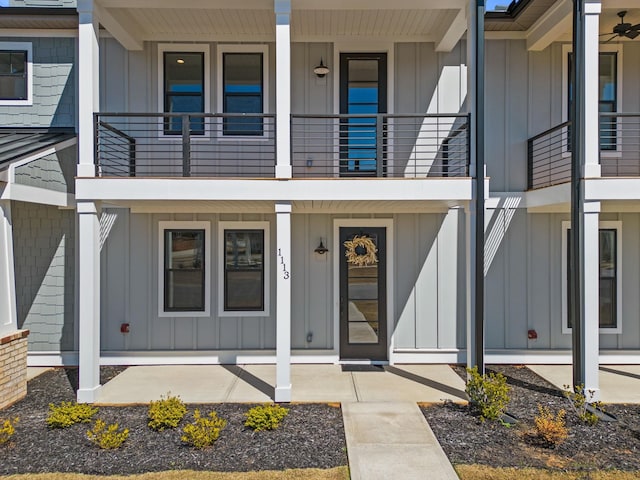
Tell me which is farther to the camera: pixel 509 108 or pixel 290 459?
pixel 509 108

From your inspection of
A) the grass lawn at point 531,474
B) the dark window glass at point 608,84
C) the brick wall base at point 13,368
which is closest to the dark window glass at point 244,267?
the brick wall base at point 13,368

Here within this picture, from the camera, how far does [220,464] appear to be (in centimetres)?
478

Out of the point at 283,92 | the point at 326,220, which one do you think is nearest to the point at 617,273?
the point at 326,220

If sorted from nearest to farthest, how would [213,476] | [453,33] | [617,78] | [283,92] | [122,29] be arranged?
[213,476] < [283,92] < [122,29] < [453,33] < [617,78]

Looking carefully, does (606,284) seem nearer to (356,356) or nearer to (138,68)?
(356,356)

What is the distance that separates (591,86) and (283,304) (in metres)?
5.52

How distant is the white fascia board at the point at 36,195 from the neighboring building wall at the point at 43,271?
568mm

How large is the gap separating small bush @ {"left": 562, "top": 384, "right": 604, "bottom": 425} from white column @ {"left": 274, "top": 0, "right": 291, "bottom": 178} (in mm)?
5052

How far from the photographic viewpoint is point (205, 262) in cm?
852

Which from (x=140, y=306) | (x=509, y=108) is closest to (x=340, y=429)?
(x=140, y=306)

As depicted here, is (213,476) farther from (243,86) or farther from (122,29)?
(122,29)

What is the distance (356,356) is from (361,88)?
5.14m

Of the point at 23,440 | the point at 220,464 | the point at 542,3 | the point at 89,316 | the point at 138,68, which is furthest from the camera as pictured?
the point at 138,68

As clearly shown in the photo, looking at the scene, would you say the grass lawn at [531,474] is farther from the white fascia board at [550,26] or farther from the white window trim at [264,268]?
the white fascia board at [550,26]
